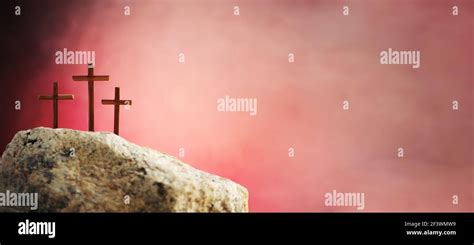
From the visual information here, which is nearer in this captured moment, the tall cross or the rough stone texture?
the rough stone texture

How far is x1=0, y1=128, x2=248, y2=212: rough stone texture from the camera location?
14.5 ft

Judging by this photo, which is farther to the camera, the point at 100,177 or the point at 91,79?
the point at 91,79

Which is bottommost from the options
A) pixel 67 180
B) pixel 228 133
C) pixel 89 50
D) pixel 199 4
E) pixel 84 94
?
pixel 67 180

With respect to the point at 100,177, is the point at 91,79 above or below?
above

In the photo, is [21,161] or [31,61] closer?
[21,161]

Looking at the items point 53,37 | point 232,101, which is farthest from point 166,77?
point 53,37

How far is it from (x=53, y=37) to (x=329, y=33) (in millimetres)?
2484

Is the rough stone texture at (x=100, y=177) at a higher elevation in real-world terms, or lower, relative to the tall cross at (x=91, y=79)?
lower

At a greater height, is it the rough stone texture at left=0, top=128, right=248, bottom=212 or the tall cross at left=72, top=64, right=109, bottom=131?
the tall cross at left=72, top=64, right=109, bottom=131

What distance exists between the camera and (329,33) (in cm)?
536

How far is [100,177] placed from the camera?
4.54 meters

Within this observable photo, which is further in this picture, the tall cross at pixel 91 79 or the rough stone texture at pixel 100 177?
the tall cross at pixel 91 79

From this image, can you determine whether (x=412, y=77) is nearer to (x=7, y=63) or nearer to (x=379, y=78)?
(x=379, y=78)

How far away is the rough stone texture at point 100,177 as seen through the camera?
443 cm
